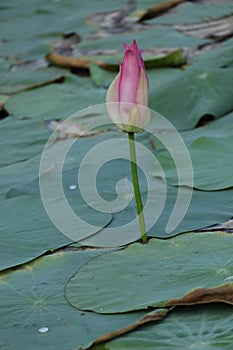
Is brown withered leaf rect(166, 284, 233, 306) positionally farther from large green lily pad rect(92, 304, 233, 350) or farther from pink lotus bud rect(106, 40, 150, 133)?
pink lotus bud rect(106, 40, 150, 133)

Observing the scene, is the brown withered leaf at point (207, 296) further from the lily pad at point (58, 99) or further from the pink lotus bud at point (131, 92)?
the lily pad at point (58, 99)

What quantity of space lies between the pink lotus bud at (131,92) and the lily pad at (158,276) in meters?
0.20

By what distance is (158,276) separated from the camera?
3.92ft

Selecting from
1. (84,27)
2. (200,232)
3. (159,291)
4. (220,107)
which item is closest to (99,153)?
(220,107)

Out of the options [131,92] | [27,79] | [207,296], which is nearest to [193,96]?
[27,79]

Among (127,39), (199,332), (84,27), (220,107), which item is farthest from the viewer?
(84,27)

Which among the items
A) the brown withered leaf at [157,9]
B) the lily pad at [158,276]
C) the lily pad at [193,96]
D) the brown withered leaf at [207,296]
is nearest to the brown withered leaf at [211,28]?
the brown withered leaf at [157,9]

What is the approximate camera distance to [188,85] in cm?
204

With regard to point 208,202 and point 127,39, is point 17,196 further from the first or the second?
point 127,39

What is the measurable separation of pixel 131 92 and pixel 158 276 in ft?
0.90

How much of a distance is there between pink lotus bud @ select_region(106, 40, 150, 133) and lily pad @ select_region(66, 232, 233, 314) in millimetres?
199

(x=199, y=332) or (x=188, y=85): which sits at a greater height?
(x=188, y=85)

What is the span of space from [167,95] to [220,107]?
0.15 meters

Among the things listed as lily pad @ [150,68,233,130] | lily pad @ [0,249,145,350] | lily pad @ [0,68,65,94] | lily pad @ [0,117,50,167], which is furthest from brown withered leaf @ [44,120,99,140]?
lily pad @ [0,249,145,350]
